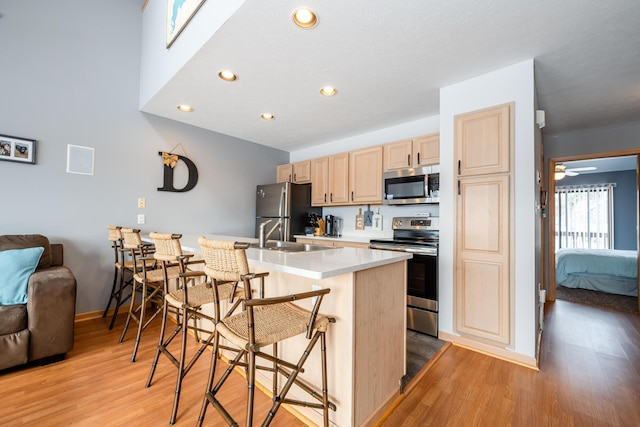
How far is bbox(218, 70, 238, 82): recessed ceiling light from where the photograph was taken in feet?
7.69

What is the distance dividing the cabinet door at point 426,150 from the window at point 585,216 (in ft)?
20.4

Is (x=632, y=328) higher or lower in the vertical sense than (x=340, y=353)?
lower

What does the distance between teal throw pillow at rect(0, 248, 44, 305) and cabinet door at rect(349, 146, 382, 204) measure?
10.4ft

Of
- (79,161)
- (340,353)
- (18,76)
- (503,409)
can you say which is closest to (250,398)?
(340,353)

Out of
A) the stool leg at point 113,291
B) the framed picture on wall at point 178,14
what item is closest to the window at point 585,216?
the framed picture on wall at point 178,14

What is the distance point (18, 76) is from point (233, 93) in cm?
193

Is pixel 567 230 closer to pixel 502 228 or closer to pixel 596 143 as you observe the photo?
pixel 596 143

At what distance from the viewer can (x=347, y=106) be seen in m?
3.03

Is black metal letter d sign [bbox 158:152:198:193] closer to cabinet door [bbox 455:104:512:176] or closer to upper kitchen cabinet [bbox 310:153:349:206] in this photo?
upper kitchen cabinet [bbox 310:153:349:206]

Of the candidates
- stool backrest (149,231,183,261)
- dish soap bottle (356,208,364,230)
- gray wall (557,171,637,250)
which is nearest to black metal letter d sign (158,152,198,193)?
stool backrest (149,231,183,261)

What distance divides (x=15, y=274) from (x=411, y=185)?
3.53 metres

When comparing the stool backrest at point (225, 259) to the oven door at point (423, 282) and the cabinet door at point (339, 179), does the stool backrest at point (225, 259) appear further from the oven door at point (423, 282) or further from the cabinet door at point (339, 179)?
the cabinet door at point (339, 179)

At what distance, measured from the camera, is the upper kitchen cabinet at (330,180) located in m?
3.82

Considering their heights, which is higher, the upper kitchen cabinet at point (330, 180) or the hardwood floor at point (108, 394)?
the upper kitchen cabinet at point (330, 180)
